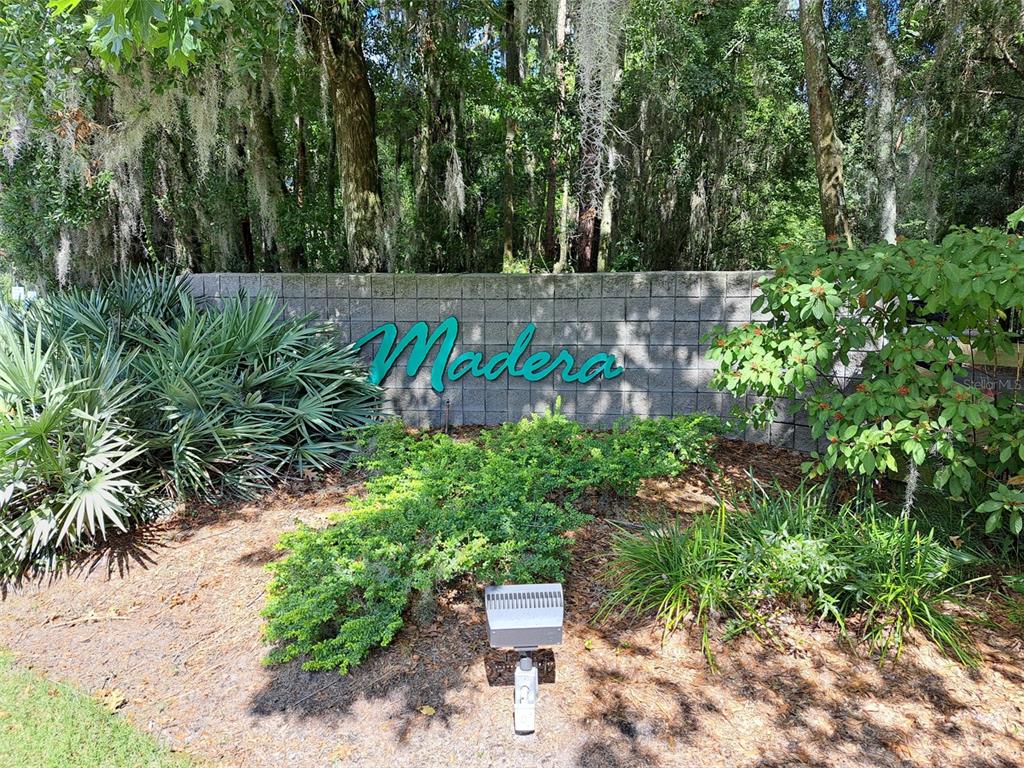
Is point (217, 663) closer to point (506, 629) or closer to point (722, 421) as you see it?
point (506, 629)

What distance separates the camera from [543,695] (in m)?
2.70

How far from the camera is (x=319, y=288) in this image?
21.6ft

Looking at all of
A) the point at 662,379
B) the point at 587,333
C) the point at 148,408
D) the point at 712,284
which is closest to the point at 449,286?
the point at 587,333

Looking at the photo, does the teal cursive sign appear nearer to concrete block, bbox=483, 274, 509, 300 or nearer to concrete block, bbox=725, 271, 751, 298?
concrete block, bbox=483, 274, 509, 300

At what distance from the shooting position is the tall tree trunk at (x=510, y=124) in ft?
32.3

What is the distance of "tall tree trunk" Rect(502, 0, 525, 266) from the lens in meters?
9.84

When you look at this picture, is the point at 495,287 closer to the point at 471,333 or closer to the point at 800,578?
the point at 471,333

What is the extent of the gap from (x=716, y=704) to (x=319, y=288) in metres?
5.34

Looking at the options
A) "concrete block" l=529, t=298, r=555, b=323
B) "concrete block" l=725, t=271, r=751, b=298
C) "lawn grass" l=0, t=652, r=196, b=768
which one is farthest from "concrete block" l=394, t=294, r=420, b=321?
"lawn grass" l=0, t=652, r=196, b=768

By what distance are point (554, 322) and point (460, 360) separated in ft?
3.27

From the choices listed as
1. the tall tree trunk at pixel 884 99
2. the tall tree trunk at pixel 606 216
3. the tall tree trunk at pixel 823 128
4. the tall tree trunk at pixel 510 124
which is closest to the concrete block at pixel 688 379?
the tall tree trunk at pixel 823 128

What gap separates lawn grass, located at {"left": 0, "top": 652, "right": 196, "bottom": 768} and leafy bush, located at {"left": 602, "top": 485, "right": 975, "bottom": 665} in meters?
2.08

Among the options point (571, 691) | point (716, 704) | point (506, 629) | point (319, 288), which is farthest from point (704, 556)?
point (319, 288)

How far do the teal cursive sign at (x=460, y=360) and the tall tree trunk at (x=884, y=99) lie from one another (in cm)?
362
